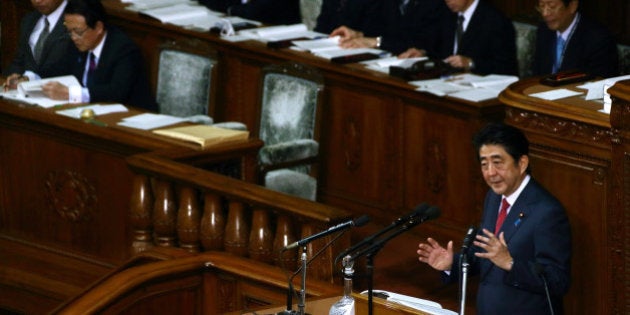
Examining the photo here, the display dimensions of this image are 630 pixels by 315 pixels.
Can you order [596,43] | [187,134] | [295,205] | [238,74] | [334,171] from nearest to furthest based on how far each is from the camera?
[295,205] → [187,134] → [596,43] → [334,171] → [238,74]

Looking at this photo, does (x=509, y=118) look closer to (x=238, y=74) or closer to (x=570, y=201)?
(x=570, y=201)

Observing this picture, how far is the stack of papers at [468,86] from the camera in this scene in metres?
7.77

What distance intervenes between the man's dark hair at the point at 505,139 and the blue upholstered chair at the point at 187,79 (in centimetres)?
346

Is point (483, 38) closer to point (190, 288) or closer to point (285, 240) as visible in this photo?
point (285, 240)

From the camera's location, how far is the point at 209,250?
6.03m

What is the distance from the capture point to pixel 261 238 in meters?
5.84

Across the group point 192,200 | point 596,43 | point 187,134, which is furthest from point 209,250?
point 596,43

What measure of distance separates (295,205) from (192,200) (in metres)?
0.65

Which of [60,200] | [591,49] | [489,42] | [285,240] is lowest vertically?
[60,200]

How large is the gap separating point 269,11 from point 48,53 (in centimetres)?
220

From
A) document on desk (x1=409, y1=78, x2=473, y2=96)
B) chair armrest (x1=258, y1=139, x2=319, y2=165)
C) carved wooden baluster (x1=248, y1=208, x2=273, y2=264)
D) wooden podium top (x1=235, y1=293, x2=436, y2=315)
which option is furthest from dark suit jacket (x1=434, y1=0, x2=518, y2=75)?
wooden podium top (x1=235, y1=293, x2=436, y2=315)

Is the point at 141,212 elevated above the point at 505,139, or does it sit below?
below

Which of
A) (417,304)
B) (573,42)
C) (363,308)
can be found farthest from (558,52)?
(363,308)

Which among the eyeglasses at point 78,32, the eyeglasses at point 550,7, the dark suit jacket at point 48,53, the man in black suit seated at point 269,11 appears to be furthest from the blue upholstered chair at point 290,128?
the man in black suit seated at point 269,11
